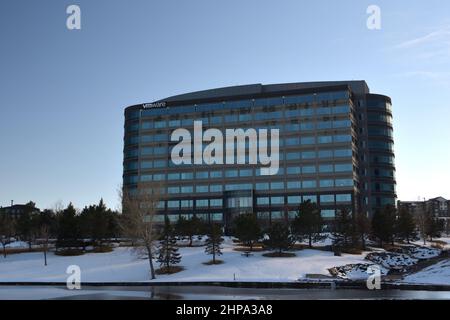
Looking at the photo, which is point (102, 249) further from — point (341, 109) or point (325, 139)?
point (341, 109)

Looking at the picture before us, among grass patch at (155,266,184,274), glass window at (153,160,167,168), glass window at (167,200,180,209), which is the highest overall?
glass window at (153,160,167,168)

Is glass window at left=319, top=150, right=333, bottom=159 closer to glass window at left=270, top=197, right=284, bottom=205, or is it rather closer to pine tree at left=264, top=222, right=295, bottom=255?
glass window at left=270, top=197, right=284, bottom=205

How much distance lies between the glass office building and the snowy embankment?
5867cm

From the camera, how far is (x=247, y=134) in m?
124

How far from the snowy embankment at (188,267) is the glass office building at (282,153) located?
5867 cm

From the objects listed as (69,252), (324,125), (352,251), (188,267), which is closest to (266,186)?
(324,125)

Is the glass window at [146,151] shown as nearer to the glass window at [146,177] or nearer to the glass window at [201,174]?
the glass window at [146,177]

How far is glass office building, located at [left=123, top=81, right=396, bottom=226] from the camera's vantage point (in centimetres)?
11782

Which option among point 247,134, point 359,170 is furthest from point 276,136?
point 359,170

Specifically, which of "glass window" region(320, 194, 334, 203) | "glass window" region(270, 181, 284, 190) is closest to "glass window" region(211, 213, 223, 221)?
"glass window" region(270, 181, 284, 190)

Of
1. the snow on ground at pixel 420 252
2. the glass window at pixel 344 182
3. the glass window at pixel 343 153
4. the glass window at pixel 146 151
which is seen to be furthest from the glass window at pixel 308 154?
the snow on ground at pixel 420 252

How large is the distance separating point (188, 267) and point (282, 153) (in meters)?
74.3

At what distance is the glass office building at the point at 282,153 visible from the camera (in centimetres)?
11782
